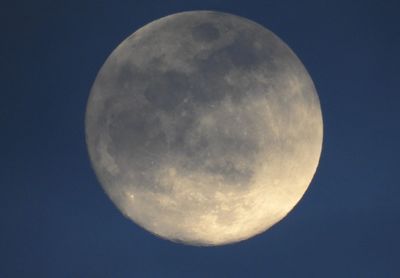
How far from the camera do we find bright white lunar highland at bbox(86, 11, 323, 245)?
129 inches

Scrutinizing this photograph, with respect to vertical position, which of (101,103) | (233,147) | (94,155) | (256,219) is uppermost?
(101,103)

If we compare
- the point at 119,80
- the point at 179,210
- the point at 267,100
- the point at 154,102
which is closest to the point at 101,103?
the point at 119,80

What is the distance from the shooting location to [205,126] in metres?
3.26

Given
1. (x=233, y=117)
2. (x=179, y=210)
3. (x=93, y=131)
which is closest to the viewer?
(x=233, y=117)

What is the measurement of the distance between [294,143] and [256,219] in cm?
61

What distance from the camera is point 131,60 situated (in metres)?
3.59

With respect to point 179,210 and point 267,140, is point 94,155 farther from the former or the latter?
point 267,140

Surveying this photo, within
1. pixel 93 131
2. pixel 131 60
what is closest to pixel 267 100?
pixel 131 60

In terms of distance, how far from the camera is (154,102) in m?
3.31

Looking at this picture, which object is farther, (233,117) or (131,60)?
(131,60)

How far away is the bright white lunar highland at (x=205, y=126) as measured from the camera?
→ 3.28 meters

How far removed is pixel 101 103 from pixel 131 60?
373mm

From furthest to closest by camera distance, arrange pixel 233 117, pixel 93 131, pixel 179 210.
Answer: pixel 93 131 → pixel 179 210 → pixel 233 117

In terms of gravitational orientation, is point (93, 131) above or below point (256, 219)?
above
